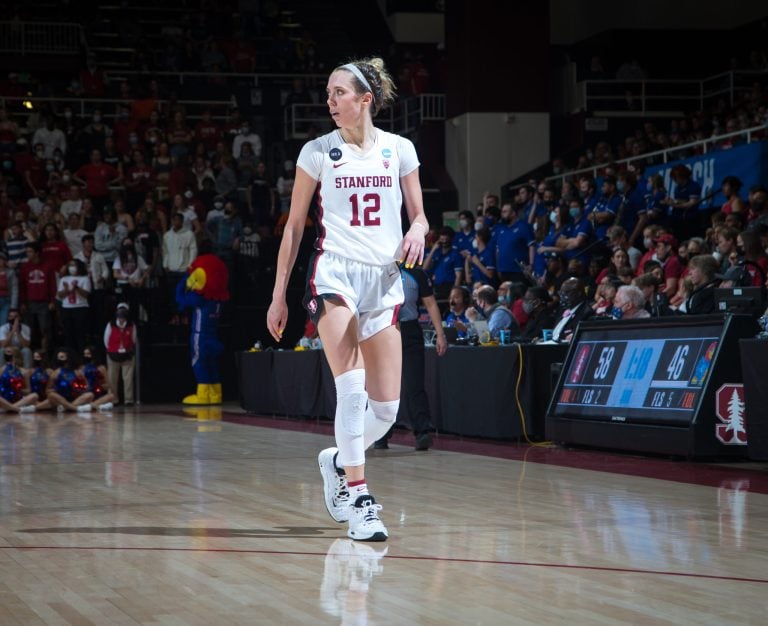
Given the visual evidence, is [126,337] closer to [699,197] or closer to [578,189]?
[578,189]

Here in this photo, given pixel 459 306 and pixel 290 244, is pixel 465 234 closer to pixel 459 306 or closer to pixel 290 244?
pixel 459 306

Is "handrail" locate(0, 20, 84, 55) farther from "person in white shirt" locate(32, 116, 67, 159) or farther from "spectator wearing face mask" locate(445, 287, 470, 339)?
"spectator wearing face mask" locate(445, 287, 470, 339)

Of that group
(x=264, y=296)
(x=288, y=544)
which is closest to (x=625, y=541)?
(x=288, y=544)

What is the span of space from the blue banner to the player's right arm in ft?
32.7

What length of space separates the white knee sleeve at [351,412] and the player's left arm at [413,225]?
2.01 feet

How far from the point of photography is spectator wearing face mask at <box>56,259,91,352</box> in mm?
19188

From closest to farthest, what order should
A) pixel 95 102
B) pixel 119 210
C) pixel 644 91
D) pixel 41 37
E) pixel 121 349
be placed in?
pixel 121 349 → pixel 119 210 → pixel 644 91 → pixel 95 102 → pixel 41 37

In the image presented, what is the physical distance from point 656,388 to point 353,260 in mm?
4459

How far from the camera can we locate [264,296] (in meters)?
21.4

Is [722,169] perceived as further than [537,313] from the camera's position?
Yes

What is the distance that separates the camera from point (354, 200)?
5.75 m

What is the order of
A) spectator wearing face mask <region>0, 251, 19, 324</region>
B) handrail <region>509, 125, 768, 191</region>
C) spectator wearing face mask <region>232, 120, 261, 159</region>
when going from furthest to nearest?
1. spectator wearing face mask <region>232, 120, 261, 159</region>
2. spectator wearing face mask <region>0, 251, 19, 324</region>
3. handrail <region>509, 125, 768, 191</region>

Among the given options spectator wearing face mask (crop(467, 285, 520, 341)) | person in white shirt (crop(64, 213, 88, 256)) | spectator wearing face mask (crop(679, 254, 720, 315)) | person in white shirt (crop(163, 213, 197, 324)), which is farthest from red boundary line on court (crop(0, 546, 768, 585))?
person in white shirt (crop(64, 213, 88, 256))

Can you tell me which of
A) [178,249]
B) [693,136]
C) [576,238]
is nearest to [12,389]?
[178,249]
